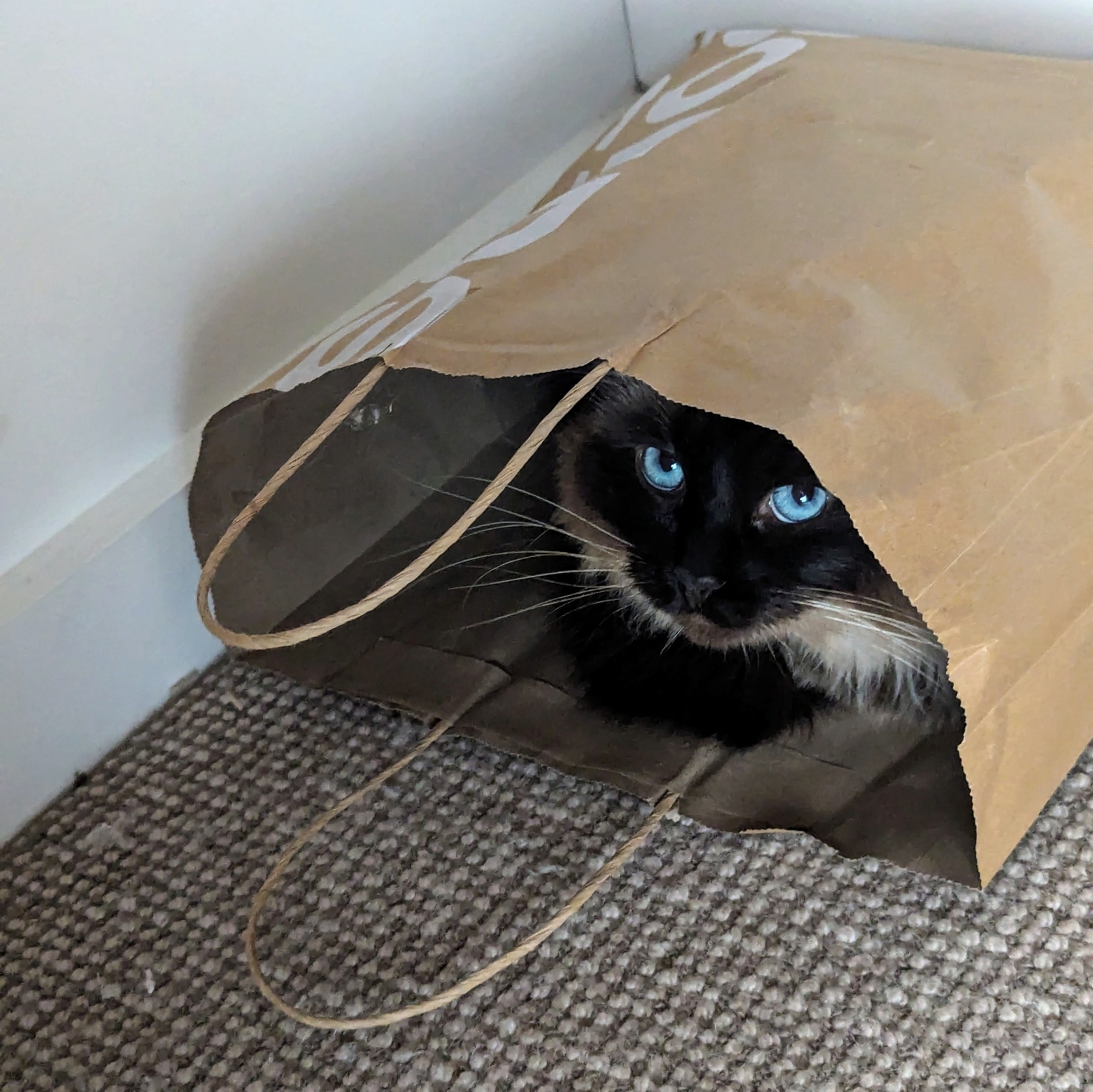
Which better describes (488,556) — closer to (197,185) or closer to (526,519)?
Result: (526,519)

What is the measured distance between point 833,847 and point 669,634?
29 centimetres

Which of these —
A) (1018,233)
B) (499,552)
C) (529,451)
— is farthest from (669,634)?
(1018,233)

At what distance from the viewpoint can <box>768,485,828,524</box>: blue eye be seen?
0.78 metres

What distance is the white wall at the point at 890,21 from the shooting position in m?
1.02

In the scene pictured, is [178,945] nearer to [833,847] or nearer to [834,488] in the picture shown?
[833,847]

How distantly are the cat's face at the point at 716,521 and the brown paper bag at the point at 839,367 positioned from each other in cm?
10

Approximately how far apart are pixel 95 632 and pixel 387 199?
0.52 meters

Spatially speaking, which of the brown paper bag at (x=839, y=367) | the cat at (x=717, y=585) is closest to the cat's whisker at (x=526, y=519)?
the cat at (x=717, y=585)

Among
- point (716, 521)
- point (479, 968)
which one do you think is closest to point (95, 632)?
point (479, 968)

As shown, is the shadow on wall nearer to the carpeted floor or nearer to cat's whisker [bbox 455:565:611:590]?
cat's whisker [bbox 455:565:611:590]

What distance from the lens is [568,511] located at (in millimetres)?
990

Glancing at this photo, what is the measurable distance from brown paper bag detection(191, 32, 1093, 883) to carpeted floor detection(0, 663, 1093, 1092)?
0.16ft

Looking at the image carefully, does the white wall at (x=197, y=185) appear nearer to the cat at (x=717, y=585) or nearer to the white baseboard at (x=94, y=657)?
the white baseboard at (x=94, y=657)

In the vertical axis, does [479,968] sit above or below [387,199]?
below
